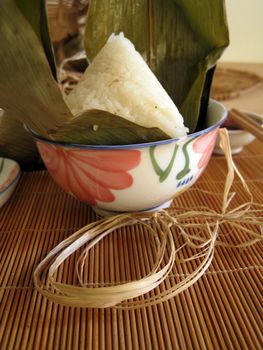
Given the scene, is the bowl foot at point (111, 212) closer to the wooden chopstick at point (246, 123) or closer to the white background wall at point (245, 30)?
the wooden chopstick at point (246, 123)

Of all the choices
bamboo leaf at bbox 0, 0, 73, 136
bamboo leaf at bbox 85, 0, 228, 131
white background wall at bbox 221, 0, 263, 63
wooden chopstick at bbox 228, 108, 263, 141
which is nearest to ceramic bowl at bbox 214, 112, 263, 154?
wooden chopstick at bbox 228, 108, 263, 141

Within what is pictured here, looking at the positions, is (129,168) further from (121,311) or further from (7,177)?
(7,177)

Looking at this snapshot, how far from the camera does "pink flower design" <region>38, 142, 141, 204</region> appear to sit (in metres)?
0.39

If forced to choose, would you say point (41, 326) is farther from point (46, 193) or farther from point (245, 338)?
point (46, 193)

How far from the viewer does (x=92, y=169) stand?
40 centimetres

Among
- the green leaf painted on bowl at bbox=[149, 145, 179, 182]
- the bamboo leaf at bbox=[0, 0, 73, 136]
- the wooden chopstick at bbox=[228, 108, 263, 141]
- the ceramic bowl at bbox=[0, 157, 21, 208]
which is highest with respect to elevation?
the bamboo leaf at bbox=[0, 0, 73, 136]

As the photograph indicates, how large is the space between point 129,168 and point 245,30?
2577mm

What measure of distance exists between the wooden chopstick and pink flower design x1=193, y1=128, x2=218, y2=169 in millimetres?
189

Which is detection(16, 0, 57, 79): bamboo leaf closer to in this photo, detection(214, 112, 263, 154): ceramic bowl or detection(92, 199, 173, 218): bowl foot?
detection(92, 199, 173, 218): bowl foot

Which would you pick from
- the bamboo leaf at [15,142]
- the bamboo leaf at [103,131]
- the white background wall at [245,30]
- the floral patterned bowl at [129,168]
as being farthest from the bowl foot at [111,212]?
the white background wall at [245,30]

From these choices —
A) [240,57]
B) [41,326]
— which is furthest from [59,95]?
[240,57]

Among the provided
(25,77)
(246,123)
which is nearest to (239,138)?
(246,123)

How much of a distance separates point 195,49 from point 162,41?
6 centimetres

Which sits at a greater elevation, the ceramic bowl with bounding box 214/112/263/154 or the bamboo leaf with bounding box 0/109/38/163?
the bamboo leaf with bounding box 0/109/38/163
